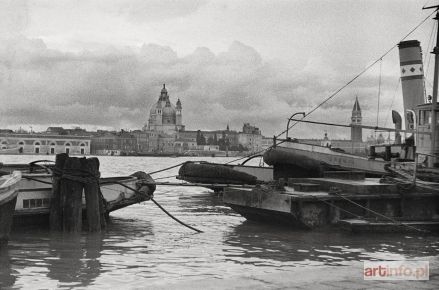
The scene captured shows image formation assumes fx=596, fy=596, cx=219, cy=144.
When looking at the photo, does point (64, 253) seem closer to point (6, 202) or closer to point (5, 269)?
point (6, 202)

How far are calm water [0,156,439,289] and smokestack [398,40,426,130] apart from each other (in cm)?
1259

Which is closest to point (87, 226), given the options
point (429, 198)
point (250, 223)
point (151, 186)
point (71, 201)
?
point (71, 201)

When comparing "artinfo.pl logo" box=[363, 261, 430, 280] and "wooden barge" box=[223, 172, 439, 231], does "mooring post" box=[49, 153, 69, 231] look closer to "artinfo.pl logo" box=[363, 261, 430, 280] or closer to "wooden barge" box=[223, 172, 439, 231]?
"wooden barge" box=[223, 172, 439, 231]

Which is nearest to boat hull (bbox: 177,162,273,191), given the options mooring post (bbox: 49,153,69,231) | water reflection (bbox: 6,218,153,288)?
water reflection (bbox: 6,218,153,288)

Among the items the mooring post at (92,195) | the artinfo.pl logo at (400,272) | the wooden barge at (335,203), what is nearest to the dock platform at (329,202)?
the wooden barge at (335,203)

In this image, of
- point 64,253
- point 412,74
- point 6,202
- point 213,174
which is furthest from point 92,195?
point 412,74

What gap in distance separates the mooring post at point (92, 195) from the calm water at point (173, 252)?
0.34 m

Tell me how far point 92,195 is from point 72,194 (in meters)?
0.46

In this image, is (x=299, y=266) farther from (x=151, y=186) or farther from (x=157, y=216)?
(x=157, y=216)

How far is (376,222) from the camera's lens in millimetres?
14391

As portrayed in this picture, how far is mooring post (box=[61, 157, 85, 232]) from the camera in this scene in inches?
537

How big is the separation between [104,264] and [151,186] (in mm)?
7094

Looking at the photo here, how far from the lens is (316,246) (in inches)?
498

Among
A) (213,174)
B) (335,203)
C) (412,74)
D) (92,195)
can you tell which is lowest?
(335,203)
